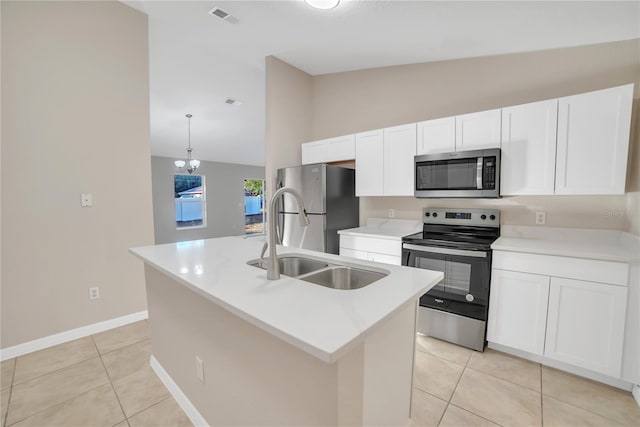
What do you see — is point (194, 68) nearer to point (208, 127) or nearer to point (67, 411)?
point (208, 127)

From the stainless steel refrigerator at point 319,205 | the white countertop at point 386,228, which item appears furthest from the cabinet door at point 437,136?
the stainless steel refrigerator at point 319,205

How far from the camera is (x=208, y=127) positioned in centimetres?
612

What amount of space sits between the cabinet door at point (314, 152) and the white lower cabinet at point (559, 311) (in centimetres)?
222

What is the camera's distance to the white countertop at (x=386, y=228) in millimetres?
2949

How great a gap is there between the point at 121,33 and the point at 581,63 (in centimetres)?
413

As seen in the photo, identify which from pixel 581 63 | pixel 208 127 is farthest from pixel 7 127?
pixel 581 63

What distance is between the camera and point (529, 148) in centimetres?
218

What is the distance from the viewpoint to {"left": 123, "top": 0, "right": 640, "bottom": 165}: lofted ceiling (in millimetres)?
2000

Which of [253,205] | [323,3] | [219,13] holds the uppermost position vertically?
[219,13]

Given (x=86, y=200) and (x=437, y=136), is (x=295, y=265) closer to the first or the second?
(x=437, y=136)

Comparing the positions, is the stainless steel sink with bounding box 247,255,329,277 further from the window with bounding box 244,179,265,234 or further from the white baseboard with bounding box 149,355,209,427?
the window with bounding box 244,179,265,234

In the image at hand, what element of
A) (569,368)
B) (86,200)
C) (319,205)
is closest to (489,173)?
(569,368)

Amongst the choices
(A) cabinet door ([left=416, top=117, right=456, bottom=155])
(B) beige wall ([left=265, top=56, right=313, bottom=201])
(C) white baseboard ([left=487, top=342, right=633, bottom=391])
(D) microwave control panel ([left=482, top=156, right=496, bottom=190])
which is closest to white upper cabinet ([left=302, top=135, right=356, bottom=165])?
(B) beige wall ([left=265, top=56, right=313, bottom=201])

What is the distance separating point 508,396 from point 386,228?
1.89 metres
